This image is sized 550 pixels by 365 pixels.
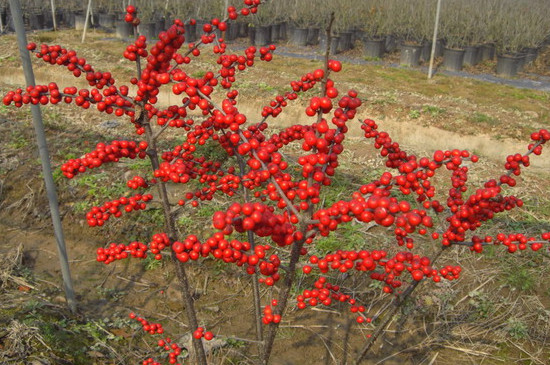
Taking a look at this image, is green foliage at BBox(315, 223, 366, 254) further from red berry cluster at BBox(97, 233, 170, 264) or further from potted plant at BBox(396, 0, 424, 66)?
potted plant at BBox(396, 0, 424, 66)

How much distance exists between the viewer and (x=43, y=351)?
2986 mm

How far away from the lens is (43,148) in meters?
3.21

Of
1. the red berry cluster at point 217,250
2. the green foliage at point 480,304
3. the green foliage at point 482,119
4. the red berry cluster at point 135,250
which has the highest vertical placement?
the red berry cluster at point 217,250

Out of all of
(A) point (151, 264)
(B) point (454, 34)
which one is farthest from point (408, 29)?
(A) point (151, 264)

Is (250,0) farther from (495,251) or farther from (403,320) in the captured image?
(495,251)

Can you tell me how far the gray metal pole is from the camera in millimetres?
2717

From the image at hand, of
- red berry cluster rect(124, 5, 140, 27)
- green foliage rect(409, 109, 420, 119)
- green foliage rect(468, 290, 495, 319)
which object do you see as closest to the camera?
red berry cluster rect(124, 5, 140, 27)

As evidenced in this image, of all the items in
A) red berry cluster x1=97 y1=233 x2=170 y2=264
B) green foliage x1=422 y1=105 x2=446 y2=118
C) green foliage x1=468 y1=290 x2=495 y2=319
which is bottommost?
green foliage x1=468 y1=290 x2=495 y2=319

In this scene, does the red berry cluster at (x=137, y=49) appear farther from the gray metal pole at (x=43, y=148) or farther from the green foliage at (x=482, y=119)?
the green foliage at (x=482, y=119)

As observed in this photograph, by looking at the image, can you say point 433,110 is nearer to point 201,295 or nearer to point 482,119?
point 482,119

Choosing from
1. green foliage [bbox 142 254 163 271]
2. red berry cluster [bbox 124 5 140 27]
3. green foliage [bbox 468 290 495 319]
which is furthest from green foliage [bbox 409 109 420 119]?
red berry cluster [bbox 124 5 140 27]

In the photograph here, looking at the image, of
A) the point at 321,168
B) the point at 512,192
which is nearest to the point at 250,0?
the point at 321,168

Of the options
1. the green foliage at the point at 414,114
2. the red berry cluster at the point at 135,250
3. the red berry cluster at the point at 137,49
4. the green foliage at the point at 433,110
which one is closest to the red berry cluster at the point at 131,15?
the red berry cluster at the point at 137,49

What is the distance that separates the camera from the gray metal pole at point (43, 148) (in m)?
2.72
